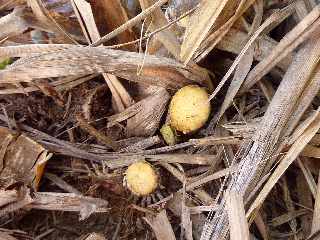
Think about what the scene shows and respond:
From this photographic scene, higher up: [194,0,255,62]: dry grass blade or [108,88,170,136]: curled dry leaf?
[194,0,255,62]: dry grass blade

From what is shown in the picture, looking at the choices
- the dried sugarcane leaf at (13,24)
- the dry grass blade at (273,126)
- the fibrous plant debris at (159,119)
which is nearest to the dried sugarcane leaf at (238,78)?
the fibrous plant debris at (159,119)

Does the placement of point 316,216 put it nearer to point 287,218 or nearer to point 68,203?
point 287,218

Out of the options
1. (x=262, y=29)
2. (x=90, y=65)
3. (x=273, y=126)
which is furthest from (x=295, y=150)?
(x=90, y=65)

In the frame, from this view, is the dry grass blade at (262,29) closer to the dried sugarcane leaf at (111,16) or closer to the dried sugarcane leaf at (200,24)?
the dried sugarcane leaf at (200,24)

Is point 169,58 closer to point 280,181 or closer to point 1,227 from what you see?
point 280,181

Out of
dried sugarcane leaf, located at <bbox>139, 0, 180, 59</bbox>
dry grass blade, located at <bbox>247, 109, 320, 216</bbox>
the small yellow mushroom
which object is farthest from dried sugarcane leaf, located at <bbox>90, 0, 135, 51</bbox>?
dry grass blade, located at <bbox>247, 109, 320, 216</bbox>

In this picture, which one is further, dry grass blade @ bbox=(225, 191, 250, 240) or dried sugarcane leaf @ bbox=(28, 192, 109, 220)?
dried sugarcane leaf @ bbox=(28, 192, 109, 220)

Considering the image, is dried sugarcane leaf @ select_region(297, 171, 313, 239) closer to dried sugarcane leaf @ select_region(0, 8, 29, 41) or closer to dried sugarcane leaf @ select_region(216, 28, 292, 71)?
dried sugarcane leaf @ select_region(216, 28, 292, 71)

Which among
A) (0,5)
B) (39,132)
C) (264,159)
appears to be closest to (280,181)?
(264,159)

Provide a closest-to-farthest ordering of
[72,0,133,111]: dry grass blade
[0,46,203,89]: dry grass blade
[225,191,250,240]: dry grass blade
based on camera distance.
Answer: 1. [225,191,250,240]: dry grass blade
2. [0,46,203,89]: dry grass blade
3. [72,0,133,111]: dry grass blade
